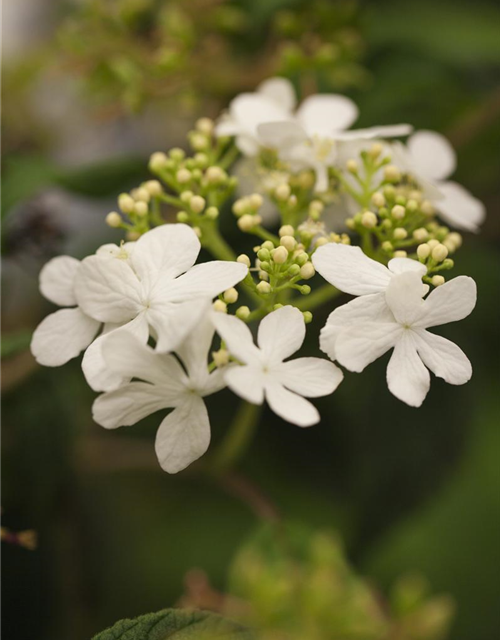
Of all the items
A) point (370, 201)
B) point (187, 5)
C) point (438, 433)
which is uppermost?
point (187, 5)

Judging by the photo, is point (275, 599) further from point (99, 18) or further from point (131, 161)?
point (99, 18)

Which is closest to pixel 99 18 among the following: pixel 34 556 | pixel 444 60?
pixel 444 60

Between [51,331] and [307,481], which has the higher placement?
[51,331]

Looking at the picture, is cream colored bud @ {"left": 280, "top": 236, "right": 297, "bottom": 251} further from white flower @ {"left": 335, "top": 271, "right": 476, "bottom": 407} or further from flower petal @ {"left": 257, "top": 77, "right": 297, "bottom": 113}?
flower petal @ {"left": 257, "top": 77, "right": 297, "bottom": 113}

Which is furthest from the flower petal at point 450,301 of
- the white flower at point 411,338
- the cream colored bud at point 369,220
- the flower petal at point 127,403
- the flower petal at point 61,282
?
the flower petal at point 61,282

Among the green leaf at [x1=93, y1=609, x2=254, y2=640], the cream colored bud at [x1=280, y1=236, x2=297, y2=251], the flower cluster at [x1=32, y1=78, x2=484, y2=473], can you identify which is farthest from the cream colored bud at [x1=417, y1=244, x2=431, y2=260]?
the green leaf at [x1=93, y1=609, x2=254, y2=640]

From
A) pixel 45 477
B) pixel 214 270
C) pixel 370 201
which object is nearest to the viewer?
pixel 214 270

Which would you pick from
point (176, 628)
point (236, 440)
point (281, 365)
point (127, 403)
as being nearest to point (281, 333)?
point (281, 365)
